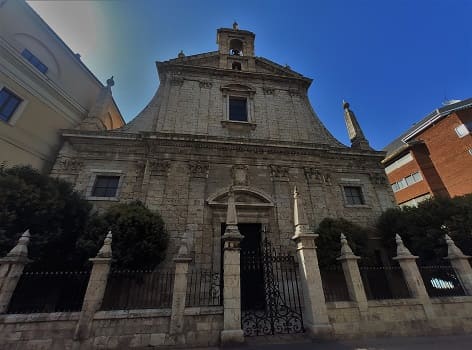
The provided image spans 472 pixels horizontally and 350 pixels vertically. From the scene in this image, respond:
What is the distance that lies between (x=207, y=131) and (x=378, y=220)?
34.8 feet

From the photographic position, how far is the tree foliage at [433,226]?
8836 mm

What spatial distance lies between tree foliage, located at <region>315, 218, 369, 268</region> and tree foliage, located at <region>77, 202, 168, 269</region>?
647cm

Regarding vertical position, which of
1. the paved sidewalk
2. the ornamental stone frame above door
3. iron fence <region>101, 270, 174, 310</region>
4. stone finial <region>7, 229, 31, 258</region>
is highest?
the ornamental stone frame above door

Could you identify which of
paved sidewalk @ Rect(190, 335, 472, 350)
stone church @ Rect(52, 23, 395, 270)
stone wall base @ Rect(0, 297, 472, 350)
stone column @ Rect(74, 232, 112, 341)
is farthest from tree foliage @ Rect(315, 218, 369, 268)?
stone column @ Rect(74, 232, 112, 341)

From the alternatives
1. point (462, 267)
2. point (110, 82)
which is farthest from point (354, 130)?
point (110, 82)

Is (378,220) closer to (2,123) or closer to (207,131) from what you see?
(207,131)

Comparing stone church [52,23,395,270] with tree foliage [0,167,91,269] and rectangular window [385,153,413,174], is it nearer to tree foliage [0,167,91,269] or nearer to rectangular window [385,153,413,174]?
tree foliage [0,167,91,269]

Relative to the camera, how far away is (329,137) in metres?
14.8

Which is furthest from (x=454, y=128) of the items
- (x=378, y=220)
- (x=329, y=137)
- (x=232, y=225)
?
(x=232, y=225)

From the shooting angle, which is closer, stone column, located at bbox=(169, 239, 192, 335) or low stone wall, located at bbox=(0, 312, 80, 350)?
low stone wall, located at bbox=(0, 312, 80, 350)

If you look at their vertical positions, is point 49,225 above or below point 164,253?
above

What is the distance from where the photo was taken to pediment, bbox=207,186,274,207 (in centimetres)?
1074

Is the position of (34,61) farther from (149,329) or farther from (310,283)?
(310,283)

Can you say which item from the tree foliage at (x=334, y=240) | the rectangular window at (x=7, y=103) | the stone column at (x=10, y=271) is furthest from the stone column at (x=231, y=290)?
the rectangular window at (x=7, y=103)
